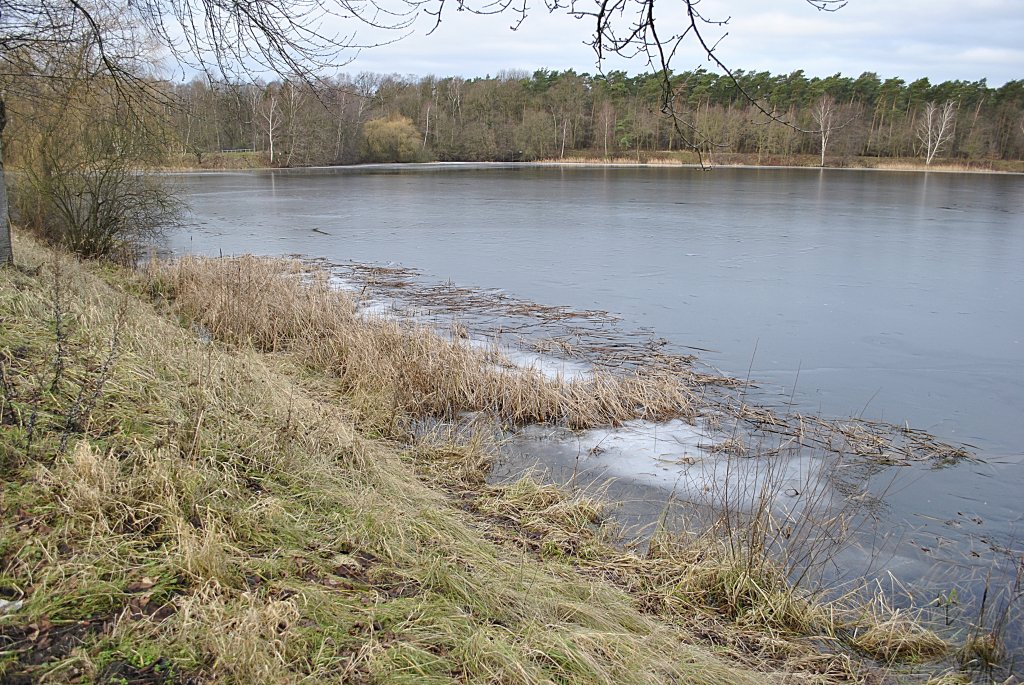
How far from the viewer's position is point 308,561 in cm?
358

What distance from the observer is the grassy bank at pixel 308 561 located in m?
2.82

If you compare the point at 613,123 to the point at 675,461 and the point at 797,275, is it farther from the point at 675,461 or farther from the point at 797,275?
the point at 675,461

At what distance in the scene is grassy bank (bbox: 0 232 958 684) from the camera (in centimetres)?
282

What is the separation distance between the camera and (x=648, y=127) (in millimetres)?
65000

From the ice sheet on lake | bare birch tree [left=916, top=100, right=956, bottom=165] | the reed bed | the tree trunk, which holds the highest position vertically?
bare birch tree [left=916, top=100, right=956, bottom=165]

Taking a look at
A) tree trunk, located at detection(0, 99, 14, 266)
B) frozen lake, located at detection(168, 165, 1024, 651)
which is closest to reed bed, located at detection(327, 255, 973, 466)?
frozen lake, located at detection(168, 165, 1024, 651)

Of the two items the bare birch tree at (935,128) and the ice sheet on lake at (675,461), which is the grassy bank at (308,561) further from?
the bare birch tree at (935,128)

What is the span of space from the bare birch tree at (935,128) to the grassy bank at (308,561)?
65397 mm

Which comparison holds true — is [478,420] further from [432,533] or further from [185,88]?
[185,88]

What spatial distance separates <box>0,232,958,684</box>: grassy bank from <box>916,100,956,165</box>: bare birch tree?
2575 inches

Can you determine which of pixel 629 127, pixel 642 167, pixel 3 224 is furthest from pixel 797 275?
pixel 629 127

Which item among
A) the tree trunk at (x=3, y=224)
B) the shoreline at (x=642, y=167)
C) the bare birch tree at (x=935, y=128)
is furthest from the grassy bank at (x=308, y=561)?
the bare birch tree at (x=935, y=128)

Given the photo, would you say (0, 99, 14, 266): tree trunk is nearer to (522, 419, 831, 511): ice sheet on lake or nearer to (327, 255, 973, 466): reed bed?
(327, 255, 973, 466): reed bed

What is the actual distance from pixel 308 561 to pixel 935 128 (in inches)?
2799
